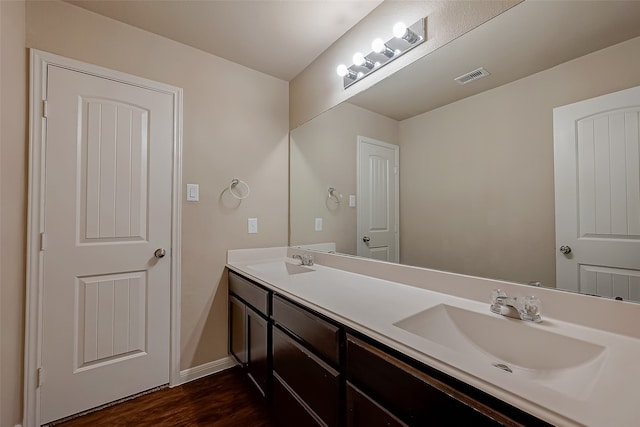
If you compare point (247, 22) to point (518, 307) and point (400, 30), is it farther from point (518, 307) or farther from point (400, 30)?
point (518, 307)

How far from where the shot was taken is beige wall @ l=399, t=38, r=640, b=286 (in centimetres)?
Result: 96

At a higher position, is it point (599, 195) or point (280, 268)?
point (599, 195)

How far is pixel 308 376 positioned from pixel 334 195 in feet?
4.05

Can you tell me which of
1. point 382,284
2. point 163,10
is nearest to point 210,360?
point 382,284

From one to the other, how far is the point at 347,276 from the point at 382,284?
28 centimetres

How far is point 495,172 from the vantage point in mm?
1161

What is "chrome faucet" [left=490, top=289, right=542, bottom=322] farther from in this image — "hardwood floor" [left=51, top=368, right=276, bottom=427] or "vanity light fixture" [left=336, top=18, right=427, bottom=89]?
"hardwood floor" [left=51, top=368, right=276, bottom=427]

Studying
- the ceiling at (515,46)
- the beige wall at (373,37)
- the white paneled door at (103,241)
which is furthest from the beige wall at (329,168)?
the white paneled door at (103,241)

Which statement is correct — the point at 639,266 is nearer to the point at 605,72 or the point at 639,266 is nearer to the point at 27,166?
the point at 605,72

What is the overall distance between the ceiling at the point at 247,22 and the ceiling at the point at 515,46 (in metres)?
0.56

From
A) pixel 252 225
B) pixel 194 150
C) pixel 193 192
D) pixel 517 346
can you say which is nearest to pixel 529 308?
pixel 517 346

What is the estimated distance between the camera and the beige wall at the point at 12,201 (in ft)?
4.11

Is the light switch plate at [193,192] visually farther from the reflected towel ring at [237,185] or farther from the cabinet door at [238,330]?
the cabinet door at [238,330]

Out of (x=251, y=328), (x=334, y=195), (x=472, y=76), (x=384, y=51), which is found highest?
(x=384, y=51)
